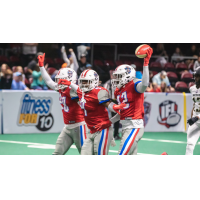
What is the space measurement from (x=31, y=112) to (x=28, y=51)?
4.58 m

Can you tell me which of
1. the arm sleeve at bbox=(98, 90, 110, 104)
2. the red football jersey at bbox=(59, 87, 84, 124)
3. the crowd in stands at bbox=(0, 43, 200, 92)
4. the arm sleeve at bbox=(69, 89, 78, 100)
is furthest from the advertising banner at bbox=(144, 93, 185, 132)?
the arm sleeve at bbox=(98, 90, 110, 104)

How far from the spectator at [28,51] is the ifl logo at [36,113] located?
363 centimetres

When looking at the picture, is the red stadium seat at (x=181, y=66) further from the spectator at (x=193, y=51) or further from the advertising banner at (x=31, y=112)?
the advertising banner at (x=31, y=112)

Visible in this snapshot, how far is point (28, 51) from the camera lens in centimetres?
1404

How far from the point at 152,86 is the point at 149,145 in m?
3.90

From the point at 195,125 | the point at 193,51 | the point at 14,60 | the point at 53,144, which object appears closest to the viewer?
the point at 195,125

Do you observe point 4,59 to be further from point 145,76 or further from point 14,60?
point 145,76

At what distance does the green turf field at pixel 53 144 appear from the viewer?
7977 millimetres

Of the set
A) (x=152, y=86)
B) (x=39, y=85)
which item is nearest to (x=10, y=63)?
(x=39, y=85)

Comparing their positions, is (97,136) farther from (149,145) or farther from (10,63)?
(10,63)

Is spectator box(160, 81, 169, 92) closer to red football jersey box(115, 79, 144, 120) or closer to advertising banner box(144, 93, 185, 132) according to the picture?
advertising banner box(144, 93, 185, 132)

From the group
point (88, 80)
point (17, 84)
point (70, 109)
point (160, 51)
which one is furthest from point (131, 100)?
point (160, 51)

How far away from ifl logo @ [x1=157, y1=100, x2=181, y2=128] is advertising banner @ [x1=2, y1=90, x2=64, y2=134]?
360cm

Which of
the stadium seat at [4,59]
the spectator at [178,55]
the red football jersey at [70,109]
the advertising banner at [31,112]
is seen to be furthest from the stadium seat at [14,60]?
the red football jersey at [70,109]
